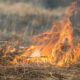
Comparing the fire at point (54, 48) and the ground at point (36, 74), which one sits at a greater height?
the fire at point (54, 48)

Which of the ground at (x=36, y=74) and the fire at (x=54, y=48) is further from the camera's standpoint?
the fire at (x=54, y=48)

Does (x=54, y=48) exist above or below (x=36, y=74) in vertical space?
above

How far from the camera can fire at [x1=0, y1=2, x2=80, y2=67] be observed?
27312 millimetres

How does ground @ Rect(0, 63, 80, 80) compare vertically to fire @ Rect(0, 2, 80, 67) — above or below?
below

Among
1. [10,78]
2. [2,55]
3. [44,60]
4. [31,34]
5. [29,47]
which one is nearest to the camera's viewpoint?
[10,78]

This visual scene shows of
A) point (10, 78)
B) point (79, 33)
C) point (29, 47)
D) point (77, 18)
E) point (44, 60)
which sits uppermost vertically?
point (77, 18)

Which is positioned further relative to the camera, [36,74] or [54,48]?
[54,48]

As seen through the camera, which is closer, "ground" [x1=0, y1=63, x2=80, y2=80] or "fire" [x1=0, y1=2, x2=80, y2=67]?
"ground" [x1=0, y1=63, x2=80, y2=80]

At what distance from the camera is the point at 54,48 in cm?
2877

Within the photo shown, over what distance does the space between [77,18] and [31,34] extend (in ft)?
36.6

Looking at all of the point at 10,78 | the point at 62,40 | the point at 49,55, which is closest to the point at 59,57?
the point at 49,55

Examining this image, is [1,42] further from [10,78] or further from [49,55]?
[10,78]

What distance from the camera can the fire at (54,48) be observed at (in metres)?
27.3

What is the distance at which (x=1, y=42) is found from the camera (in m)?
34.1
